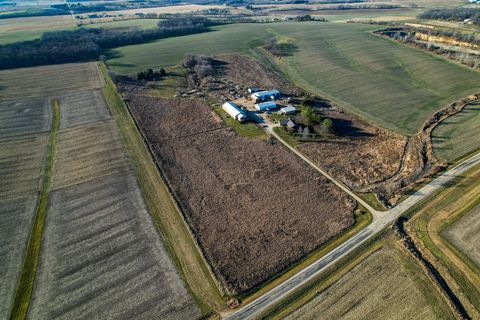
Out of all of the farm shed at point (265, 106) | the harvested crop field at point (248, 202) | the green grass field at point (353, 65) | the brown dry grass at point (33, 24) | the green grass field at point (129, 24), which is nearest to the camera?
the harvested crop field at point (248, 202)

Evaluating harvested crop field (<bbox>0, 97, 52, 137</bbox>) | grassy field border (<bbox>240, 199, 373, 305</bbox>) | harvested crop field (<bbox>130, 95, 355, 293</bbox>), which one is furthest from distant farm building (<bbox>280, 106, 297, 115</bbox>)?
harvested crop field (<bbox>0, 97, 52, 137</bbox>)

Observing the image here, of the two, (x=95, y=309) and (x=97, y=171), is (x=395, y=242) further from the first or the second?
(x=97, y=171)

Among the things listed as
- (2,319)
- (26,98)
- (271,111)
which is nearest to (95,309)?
(2,319)

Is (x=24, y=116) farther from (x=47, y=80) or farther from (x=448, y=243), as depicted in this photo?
(x=448, y=243)

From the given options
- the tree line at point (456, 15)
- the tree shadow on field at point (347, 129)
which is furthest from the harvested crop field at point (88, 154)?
the tree line at point (456, 15)

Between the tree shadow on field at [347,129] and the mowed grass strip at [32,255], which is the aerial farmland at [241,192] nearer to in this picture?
the mowed grass strip at [32,255]

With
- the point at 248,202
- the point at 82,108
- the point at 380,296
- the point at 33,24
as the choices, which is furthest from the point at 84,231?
the point at 33,24

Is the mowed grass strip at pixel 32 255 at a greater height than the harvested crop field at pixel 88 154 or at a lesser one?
lesser

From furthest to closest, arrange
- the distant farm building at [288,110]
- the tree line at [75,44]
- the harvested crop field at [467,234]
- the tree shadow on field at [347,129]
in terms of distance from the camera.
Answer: the tree line at [75,44]
the distant farm building at [288,110]
the tree shadow on field at [347,129]
the harvested crop field at [467,234]
